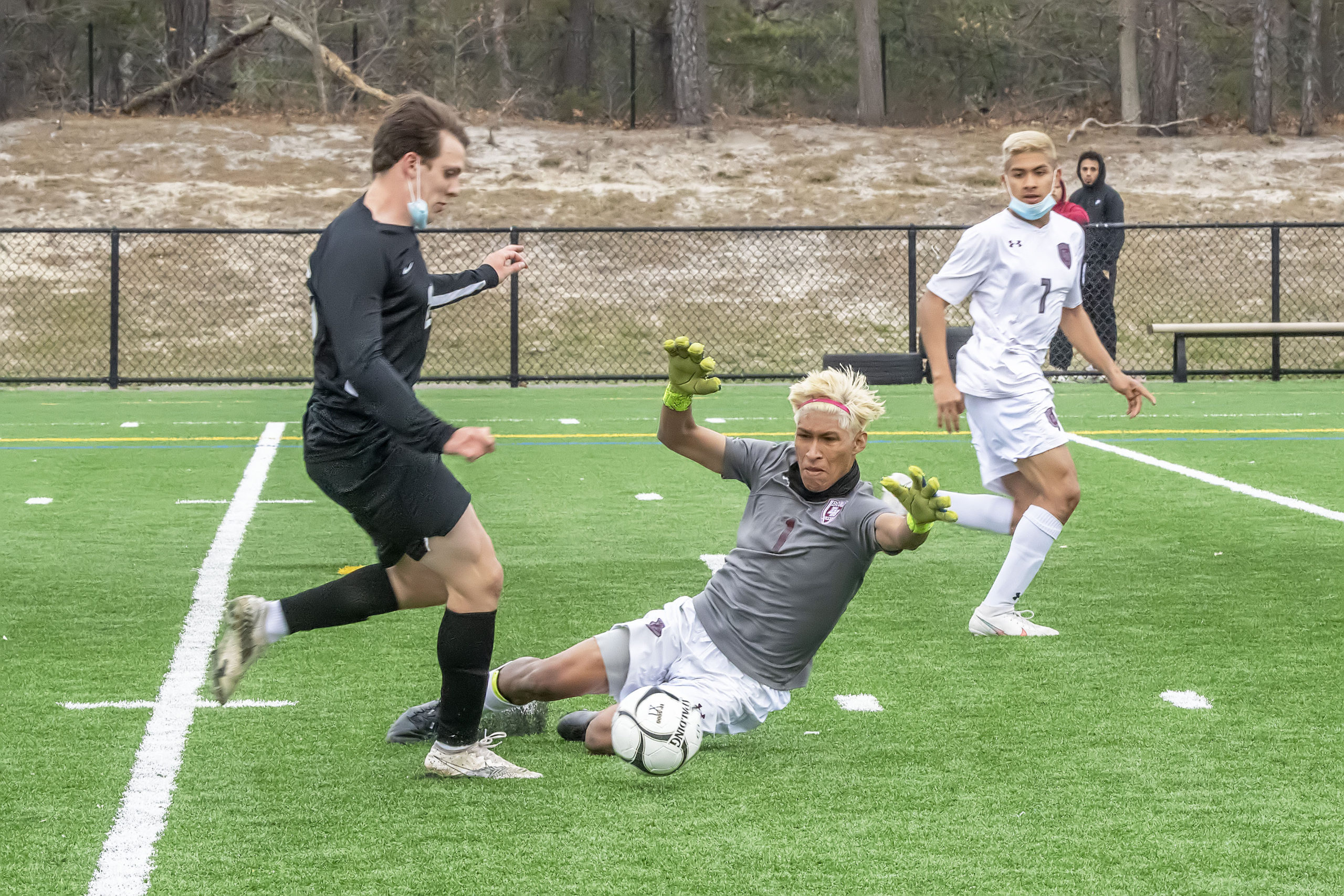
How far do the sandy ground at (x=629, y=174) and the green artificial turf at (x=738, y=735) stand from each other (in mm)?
21206

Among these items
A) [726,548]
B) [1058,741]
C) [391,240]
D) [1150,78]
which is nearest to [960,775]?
[1058,741]

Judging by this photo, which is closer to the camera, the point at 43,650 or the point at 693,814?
the point at 693,814

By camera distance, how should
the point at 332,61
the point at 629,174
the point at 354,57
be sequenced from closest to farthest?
the point at 629,174 < the point at 332,61 < the point at 354,57

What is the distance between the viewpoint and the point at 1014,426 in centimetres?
661

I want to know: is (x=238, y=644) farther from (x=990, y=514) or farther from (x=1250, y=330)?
(x=1250, y=330)

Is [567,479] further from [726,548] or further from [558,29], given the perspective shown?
[558,29]

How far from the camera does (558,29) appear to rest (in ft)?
138

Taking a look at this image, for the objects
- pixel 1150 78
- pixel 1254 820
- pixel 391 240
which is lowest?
pixel 1254 820

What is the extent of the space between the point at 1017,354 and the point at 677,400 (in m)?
2.26

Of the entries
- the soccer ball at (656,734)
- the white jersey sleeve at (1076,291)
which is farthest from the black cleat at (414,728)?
the white jersey sleeve at (1076,291)

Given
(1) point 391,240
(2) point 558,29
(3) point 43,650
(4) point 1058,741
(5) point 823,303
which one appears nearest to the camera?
(1) point 391,240

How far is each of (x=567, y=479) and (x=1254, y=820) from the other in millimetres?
7539

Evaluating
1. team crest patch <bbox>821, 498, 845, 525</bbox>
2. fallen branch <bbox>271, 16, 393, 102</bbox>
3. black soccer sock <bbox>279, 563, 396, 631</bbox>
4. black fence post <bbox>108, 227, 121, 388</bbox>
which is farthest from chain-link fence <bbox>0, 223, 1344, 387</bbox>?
team crest patch <bbox>821, 498, 845, 525</bbox>

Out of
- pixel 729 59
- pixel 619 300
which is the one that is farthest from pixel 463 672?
pixel 729 59
